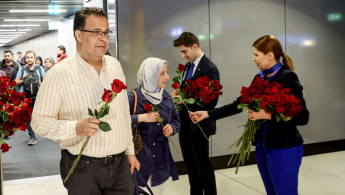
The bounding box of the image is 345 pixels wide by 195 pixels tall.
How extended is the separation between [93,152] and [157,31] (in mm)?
3483

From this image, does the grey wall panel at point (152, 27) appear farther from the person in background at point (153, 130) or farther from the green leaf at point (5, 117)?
the green leaf at point (5, 117)

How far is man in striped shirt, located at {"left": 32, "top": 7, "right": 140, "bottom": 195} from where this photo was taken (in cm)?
206

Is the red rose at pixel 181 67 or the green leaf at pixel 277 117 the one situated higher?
the red rose at pixel 181 67

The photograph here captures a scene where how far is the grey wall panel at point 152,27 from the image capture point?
5305 mm

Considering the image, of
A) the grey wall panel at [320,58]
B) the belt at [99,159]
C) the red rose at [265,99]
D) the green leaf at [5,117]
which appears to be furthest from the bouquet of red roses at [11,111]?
the grey wall panel at [320,58]

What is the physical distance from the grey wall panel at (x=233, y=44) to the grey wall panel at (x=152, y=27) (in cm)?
31

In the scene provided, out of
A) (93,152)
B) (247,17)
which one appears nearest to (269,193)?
(93,152)

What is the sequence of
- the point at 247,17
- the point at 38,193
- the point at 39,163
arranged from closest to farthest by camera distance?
the point at 38,193
the point at 247,17
the point at 39,163

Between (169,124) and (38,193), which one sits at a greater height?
(169,124)

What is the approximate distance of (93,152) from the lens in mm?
2146

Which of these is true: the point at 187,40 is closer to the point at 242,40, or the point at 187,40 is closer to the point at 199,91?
the point at 199,91

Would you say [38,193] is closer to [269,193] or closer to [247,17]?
[269,193]

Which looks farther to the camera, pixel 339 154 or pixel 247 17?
pixel 339 154

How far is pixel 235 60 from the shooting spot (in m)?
5.86
